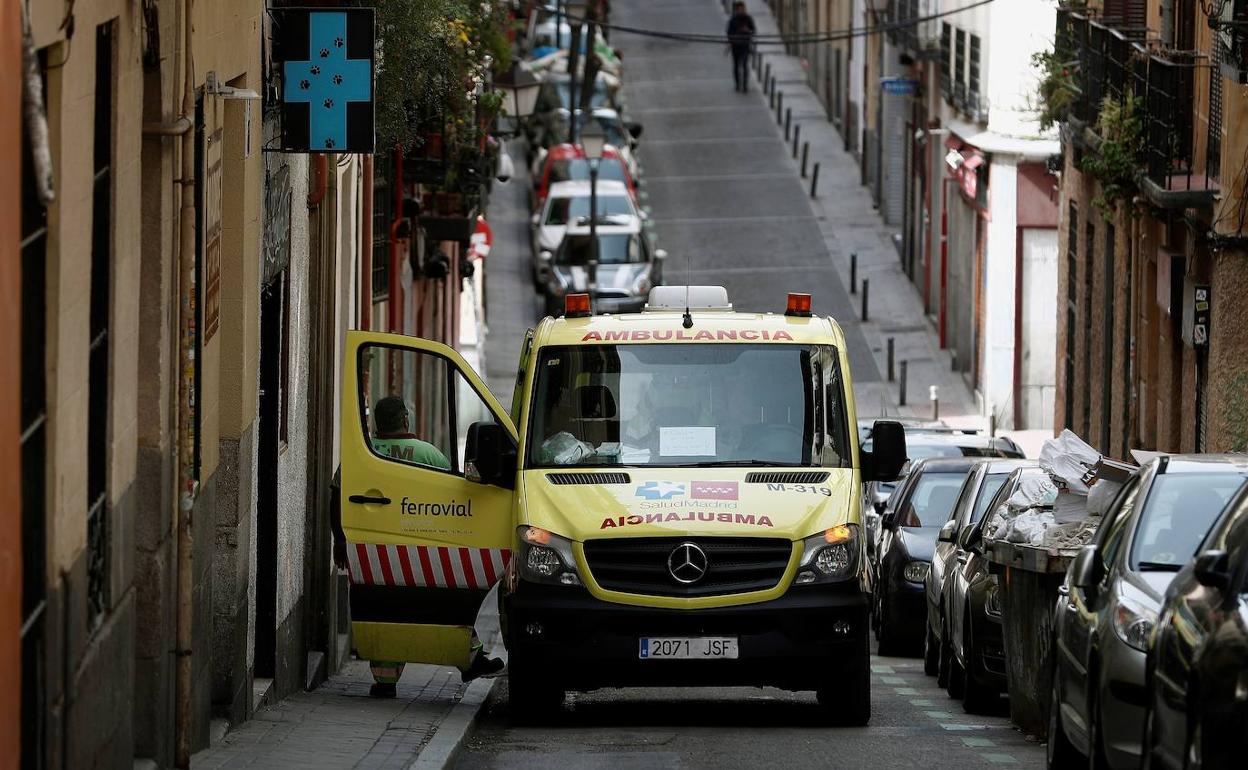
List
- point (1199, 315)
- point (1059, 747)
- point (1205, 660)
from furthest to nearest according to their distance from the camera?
point (1199, 315) < point (1059, 747) < point (1205, 660)

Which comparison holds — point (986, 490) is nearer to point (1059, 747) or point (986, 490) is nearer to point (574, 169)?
point (1059, 747)

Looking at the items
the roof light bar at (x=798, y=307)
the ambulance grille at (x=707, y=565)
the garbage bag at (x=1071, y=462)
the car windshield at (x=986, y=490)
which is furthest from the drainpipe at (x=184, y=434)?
the car windshield at (x=986, y=490)

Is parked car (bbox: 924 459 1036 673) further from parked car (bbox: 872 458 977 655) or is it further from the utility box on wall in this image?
the utility box on wall

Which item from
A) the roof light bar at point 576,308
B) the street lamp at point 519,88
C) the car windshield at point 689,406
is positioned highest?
the street lamp at point 519,88

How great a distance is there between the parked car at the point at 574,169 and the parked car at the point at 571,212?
1624mm

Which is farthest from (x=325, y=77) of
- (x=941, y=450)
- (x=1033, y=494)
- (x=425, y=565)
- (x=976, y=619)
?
(x=941, y=450)

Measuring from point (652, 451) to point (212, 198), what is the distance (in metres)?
3.11

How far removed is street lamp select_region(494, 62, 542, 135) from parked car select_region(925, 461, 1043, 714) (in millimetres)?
19578

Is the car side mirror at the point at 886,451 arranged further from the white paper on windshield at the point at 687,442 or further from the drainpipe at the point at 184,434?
the drainpipe at the point at 184,434

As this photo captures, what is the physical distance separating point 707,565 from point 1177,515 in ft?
12.3

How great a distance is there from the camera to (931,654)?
18.1 m

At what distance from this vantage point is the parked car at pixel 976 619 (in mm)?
14539

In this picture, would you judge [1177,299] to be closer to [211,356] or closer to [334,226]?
[334,226]

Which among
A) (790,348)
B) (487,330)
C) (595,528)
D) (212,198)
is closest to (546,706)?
(595,528)
